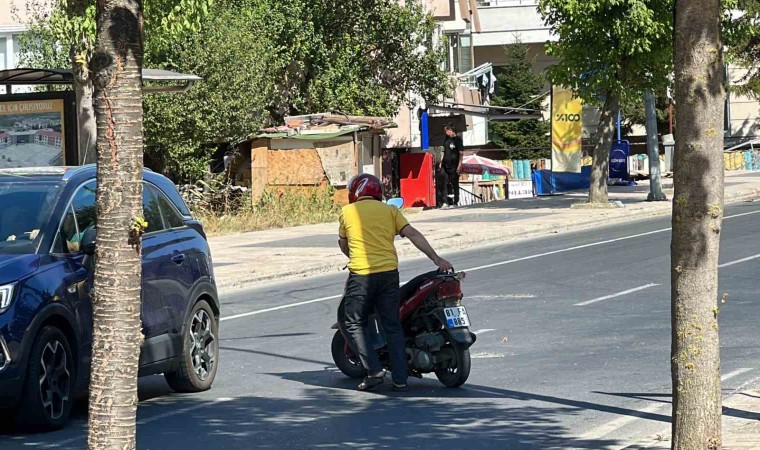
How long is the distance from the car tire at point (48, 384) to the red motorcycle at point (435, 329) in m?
2.35

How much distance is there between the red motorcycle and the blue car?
121cm

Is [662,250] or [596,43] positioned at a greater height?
[596,43]

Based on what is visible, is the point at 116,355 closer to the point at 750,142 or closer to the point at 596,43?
the point at 596,43

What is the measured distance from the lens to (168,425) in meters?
9.34

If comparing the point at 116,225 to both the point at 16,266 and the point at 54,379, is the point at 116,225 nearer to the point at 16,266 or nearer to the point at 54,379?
the point at 16,266

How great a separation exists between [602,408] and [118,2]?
561 centimetres

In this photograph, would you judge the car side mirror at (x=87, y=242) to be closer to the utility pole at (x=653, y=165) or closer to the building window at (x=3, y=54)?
the utility pole at (x=653, y=165)

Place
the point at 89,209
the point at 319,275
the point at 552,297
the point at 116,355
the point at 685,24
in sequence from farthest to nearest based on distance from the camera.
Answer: the point at 319,275
the point at 552,297
the point at 89,209
the point at 685,24
the point at 116,355

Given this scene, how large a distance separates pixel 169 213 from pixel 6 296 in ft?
7.83

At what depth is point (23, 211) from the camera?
973 cm

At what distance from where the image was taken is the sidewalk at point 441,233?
20750 millimetres

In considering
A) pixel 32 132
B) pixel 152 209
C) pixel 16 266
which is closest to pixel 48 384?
pixel 16 266

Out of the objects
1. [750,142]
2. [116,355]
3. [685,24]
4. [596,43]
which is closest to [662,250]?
[596,43]

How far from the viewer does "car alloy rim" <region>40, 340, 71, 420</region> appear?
9.00 m
